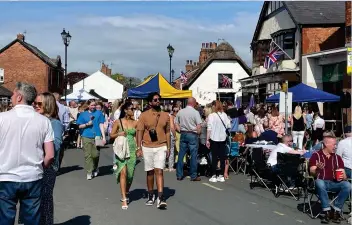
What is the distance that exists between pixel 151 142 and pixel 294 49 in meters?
23.7

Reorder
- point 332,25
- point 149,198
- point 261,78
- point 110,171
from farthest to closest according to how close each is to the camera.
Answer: point 261,78 → point 332,25 → point 110,171 → point 149,198

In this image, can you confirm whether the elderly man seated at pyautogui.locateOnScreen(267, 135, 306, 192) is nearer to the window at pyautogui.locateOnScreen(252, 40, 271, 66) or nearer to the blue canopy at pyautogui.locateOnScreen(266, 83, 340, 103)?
the blue canopy at pyautogui.locateOnScreen(266, 83, 340, 103)

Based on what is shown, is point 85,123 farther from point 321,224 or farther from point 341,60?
point 341,60

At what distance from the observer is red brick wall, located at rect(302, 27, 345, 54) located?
1185 inches

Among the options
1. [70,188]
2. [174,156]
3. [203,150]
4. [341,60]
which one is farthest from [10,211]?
[341,60]

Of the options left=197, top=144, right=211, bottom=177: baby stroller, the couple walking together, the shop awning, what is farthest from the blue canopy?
the couple walking together

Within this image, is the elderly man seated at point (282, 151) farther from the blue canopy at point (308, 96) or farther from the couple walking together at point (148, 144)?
the blue canopy at point (308, 96)

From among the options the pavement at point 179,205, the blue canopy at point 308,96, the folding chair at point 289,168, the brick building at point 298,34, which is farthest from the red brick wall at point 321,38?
the folding chair at point 289,168

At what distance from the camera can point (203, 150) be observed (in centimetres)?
1301

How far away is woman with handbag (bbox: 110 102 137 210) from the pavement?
40 centimetres

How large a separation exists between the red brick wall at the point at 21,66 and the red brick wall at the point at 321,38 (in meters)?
40.9

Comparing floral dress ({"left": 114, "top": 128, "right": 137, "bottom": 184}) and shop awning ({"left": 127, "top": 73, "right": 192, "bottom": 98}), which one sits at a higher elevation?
shop awning ({"left": 127, "top": 73, "right": 192, "bottom": 98})

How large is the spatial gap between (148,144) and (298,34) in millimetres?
23575

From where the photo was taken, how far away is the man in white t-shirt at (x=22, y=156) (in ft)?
16.2
